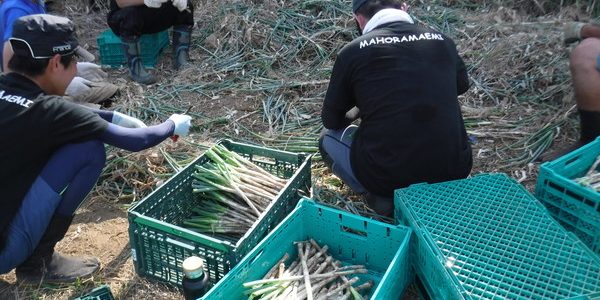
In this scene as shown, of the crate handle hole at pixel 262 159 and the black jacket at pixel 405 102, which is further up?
the black jacket at pixel 405 102

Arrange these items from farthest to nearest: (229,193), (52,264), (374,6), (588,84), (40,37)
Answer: (588,84) < (229,193) < (374,6) < (52,264) < (40,37)

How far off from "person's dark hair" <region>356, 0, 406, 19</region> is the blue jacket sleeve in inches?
48.7

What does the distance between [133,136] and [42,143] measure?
1.37ft

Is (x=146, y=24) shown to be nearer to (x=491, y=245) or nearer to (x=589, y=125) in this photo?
(x=589, y=125)

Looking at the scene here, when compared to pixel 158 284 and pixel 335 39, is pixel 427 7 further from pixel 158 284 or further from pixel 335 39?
pixel 158 284

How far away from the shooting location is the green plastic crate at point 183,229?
8.02 ft

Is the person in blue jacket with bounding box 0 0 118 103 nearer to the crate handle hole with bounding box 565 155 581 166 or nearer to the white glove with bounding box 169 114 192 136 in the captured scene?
the white glove with bounding box 169 114 192 136

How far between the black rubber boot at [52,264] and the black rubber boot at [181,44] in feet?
Answer: 9.61

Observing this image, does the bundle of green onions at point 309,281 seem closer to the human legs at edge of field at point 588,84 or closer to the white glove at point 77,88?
the human legs at edge of field at point 588,84

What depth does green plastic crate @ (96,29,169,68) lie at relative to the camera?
540 cm

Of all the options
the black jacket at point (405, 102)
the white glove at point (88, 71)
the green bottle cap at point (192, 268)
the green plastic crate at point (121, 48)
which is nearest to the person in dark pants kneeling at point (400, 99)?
the black jacket at point (405, 102)

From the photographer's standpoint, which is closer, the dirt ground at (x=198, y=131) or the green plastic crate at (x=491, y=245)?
the green plastic crate at (x=491, y=245)

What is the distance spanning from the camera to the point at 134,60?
5.21 metres

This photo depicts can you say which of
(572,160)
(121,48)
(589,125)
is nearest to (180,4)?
(121,48)
